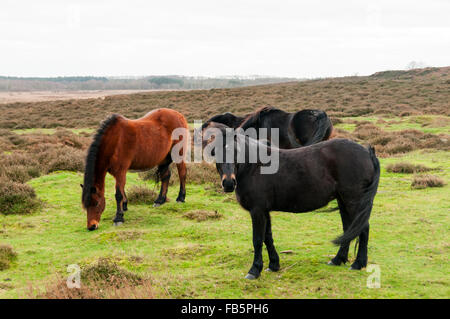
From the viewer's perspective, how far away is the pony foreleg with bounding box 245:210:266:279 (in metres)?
5.05

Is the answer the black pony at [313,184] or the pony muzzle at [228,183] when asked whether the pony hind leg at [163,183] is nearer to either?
the black pony at [313,184]

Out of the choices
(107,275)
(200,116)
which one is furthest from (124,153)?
(200,116)

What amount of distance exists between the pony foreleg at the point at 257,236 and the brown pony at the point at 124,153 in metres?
3.77

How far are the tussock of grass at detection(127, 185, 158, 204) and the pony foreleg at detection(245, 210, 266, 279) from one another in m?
5.13

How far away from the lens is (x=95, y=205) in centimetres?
790

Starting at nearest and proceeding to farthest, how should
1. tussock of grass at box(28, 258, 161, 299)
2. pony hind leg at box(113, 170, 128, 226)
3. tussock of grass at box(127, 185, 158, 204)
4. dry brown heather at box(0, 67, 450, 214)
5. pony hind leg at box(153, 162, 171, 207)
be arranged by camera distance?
tussock of grass at box(28, 258, 161, 299), pony hind leg at box(113, 170, 128, 226), pony hind leg at box(153, 162, 171, 207), tussock of grass at box(127, 185, 158, 204), dry brown heather at box(0, 67, 450, 214)

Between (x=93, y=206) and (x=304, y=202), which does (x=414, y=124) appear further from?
(x=304, y=202)

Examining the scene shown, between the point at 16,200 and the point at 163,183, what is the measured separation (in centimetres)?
316

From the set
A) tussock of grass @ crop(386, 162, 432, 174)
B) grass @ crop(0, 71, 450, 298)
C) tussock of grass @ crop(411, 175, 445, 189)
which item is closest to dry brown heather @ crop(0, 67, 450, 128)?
tussock of grass @ crop(386, 162, 432, 174)

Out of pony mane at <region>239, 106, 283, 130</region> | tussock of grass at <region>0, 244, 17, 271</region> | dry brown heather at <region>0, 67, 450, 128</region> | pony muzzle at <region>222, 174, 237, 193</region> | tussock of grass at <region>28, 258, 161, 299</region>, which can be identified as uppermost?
dry brown heather at <region>0, 67, 450, 128</region>

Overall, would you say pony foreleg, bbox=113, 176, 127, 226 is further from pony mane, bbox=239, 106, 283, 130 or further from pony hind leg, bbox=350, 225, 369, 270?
pony hind leg, bbox=350, 225, 369, 270

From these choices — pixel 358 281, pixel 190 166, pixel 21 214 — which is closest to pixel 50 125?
pixel 190 166

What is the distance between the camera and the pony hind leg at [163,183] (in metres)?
9.64

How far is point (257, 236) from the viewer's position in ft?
16.8
